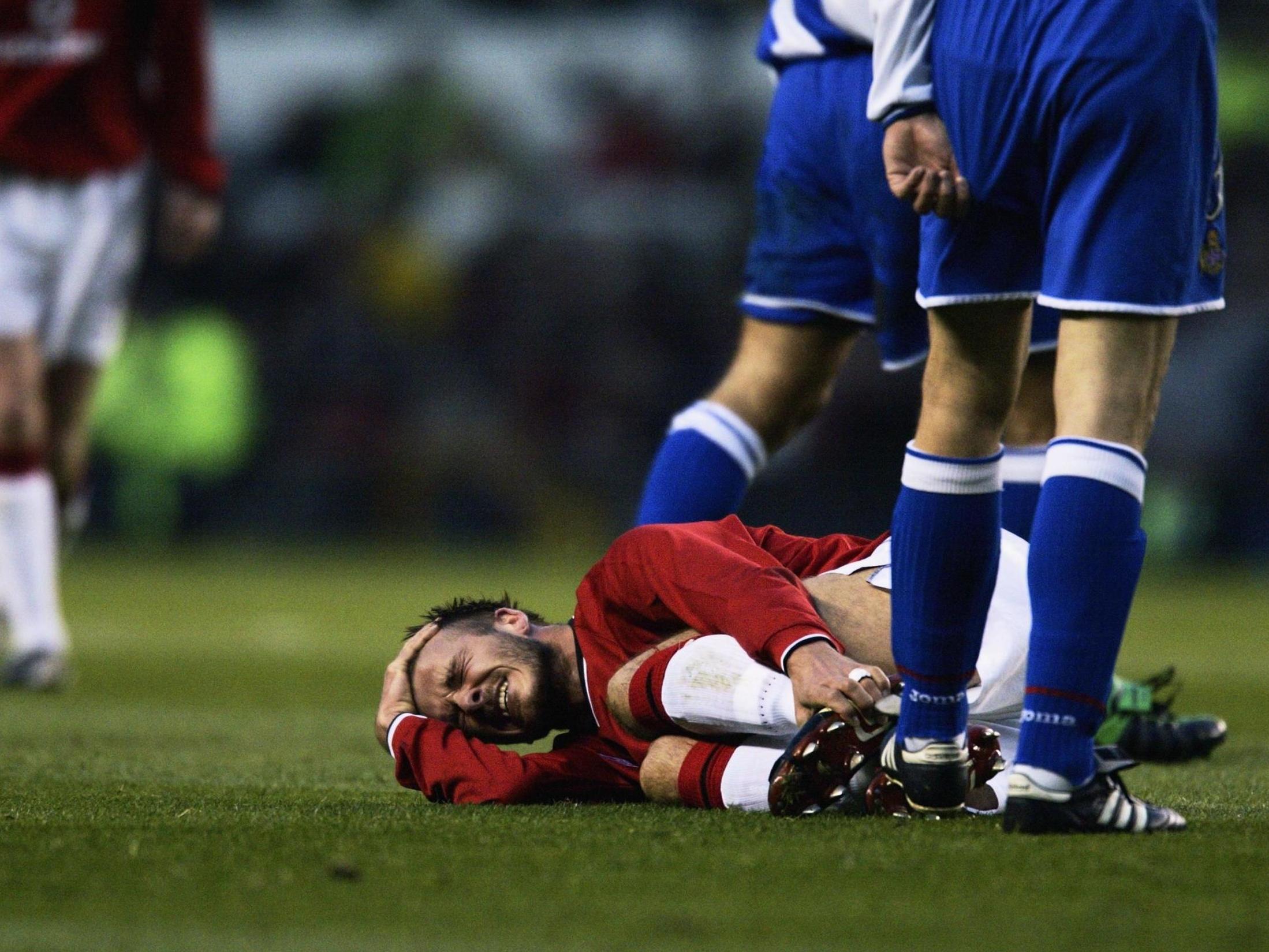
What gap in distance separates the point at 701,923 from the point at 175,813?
1.06 m

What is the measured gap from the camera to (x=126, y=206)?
538 centimetres

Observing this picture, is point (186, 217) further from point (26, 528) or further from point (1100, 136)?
point (1100, 136)

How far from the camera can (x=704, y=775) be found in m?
2.70

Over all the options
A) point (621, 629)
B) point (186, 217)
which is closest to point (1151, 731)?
point (621, 629)

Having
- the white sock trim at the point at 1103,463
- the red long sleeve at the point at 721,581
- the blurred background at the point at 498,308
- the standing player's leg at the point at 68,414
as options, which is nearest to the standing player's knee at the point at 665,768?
the red long sleeve at the point at 721,581

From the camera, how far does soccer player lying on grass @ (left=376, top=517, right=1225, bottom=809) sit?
2.60 metres

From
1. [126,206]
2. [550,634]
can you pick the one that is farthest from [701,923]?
[126,206]

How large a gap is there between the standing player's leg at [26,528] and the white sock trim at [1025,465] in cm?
277

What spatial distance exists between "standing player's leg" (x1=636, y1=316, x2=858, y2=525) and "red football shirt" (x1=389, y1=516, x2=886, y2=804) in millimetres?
710

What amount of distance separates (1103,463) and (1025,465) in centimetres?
119

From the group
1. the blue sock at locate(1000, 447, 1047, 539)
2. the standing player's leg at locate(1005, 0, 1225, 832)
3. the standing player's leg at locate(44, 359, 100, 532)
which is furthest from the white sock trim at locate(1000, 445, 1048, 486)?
the standing player's leg at locate(44, 359, 100, 532)

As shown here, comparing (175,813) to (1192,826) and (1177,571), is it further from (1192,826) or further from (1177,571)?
(1177,571)

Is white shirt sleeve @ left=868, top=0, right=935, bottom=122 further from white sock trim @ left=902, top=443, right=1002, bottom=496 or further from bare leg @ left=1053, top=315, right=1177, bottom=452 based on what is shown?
white sock trim @ left=902, top=443, right=1002, bottom=496

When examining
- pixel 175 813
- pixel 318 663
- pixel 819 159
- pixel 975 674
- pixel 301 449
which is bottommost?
pixel 301 449
